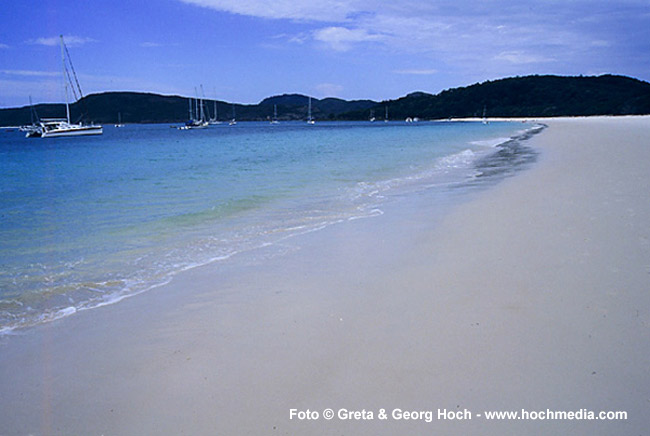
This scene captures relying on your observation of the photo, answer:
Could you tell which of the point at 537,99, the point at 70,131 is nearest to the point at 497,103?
the point at 537,99

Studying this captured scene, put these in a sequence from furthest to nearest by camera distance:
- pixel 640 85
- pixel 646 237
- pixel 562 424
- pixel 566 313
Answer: pixel 640 85
pixel 646 237
pixel 566 313
pixel 562 424

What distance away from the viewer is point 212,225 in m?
7.11

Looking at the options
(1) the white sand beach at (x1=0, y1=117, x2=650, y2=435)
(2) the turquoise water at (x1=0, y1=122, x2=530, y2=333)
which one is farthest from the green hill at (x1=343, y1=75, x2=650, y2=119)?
(1) the white sand beach at (x1=0, y1=117, x2=650, y2=435)

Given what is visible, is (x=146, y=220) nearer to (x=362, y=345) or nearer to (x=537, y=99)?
(x=362, y=345)

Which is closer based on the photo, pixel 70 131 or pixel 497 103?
pixel 70 131

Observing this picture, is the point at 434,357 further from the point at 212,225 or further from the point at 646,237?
the point at 212,225

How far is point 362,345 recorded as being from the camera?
2.91m

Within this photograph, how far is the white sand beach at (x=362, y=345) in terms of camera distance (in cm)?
228

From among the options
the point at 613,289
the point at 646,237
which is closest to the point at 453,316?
the point at 613,289

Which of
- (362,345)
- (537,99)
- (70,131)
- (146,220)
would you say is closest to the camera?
(362,345)

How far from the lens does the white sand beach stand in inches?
89.7

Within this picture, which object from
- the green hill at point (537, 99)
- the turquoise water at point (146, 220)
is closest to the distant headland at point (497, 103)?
the green hill at point (537, 99)

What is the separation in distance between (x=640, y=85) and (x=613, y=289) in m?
144

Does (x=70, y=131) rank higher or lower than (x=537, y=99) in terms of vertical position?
lower
